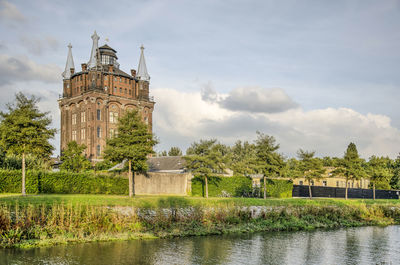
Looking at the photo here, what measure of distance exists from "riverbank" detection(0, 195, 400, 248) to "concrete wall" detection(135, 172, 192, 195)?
48.0ft

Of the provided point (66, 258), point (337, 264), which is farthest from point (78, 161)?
point (337, 264)

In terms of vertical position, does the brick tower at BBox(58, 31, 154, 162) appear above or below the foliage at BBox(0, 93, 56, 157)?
above

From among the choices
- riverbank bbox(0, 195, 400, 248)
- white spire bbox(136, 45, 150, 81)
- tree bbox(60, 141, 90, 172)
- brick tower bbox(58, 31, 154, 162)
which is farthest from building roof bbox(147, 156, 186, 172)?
white spire bbox(136, 45, 150, 81)

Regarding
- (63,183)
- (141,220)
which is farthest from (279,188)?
(141,220)

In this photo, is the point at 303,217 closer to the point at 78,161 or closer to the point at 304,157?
the point at 304,157

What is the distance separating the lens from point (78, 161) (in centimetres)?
5162

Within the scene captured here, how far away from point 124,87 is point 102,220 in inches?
2530

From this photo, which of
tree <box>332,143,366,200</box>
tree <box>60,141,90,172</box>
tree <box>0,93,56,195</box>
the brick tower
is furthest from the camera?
the brick tower

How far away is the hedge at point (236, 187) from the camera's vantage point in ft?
136

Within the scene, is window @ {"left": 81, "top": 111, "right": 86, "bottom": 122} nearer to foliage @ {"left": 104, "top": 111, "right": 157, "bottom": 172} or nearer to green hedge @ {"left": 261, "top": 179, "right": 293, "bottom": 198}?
green hedge @ {"left": 261, "top": 179, "right": 293, "bottom": 198}

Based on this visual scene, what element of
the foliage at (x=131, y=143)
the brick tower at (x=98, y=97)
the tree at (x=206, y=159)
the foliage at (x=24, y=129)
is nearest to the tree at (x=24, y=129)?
the foliage at (x=24, y=129)

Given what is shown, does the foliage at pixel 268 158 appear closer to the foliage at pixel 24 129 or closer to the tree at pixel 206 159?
the tree at pixel 206 159

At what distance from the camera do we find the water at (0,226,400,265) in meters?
15.5

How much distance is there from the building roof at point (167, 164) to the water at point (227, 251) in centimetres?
2738
